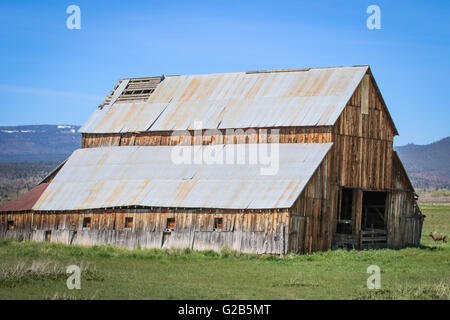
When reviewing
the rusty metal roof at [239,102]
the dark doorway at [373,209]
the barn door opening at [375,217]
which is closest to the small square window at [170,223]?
the rusty metal roof at [239,102]

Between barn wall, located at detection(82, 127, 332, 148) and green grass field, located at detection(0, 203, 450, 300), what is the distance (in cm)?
701

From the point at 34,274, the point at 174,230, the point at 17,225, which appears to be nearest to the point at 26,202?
the point at 17,225

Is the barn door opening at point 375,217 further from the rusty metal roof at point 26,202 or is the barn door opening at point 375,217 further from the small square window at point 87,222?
the rusty metal roof at point 26,202

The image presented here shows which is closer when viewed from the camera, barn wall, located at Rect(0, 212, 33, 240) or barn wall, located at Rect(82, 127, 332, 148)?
barn wall, located at Rect(82, 127, 332, 148)

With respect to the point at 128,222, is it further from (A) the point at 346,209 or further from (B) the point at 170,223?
(A) the point at 346,209

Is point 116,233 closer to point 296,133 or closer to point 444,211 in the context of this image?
point 296,133

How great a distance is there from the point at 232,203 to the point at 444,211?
6027 centimetres

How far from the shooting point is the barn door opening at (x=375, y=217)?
148ft

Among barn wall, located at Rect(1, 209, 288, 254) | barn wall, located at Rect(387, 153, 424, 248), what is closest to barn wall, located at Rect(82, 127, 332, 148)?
barn wall, located at Rect(1, 209, 288, 254)

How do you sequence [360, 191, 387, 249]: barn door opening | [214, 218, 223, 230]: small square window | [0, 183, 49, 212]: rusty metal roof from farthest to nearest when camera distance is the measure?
1. [0, 183, 49, 212]: rusty metal roof
2. [360, 191, 387, 249]: barn door opening
3. [214, 218, 223, 230]: small square window

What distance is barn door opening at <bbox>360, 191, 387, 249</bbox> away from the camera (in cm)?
4500

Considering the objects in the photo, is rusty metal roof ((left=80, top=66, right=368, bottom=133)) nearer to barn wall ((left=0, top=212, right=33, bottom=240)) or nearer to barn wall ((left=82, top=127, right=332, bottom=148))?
barn wall ((left=82, top=127, right=332, bottom=148))
